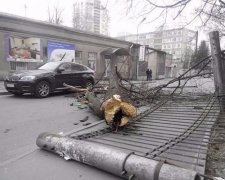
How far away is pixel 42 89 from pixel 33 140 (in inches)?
253

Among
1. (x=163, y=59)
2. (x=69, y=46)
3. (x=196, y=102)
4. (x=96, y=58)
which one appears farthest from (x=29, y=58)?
(x=163, y=59)

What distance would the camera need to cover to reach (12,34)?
1872 cm

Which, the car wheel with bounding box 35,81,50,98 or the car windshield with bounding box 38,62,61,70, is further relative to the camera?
the car windshield with bounding box 38,62,61,70

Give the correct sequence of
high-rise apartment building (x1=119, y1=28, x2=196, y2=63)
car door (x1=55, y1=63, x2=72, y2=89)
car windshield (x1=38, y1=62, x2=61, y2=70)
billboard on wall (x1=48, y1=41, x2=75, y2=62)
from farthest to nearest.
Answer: billboard on wall (x1=48, y1=41, x2=75, y2=62), high-rise apartment building (x1=119, y1=28, x2=196, y2=63), car windshield (x1=38, y1=62, x2=61, y2=70), car door (x1=55, y1=63, x2=72, y2=89)

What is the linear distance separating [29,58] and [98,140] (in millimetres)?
17090

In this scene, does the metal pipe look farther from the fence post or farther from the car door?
the car door

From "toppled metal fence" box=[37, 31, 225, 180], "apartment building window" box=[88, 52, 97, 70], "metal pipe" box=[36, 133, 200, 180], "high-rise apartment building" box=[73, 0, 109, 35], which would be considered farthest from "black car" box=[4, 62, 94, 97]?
"apartment building window" box=[88, 52, 97, 70]

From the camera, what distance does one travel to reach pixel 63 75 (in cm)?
1248

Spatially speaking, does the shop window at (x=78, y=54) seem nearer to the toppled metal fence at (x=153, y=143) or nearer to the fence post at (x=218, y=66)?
the toppled metal fence at (x=153, y=143)

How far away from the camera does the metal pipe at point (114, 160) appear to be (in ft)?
9.34

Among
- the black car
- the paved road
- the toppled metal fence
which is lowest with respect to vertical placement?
the paved road

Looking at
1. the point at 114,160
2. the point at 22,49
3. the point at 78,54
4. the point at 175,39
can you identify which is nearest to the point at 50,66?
the point at 22,49

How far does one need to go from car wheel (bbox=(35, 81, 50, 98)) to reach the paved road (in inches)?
50.2

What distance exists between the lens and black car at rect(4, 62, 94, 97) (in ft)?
36.0
